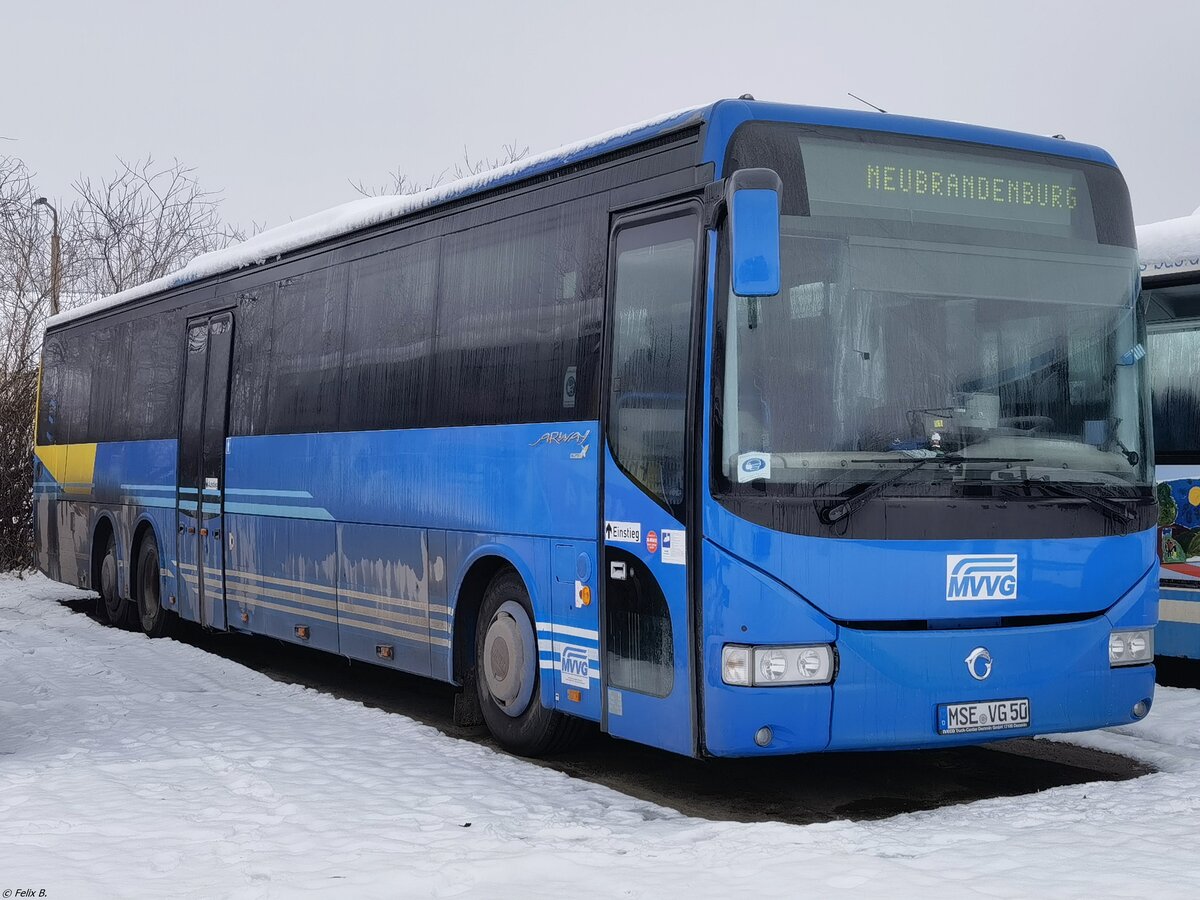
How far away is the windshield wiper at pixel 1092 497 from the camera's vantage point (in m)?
7.55

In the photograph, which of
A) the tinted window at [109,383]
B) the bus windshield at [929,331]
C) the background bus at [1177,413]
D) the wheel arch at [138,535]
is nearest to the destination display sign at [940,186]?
the bus windshield at [929,331]

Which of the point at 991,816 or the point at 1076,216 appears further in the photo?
the point at 1076,216

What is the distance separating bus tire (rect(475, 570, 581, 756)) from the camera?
29.7ft

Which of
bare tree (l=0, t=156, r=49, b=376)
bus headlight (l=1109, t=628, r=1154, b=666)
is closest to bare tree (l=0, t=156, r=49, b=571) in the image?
bare tree (l=0, t=156, r=49, b=376)

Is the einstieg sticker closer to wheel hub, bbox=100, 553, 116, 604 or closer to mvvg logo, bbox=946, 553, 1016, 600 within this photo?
mvvg logo, bbox=946, 553, 1016, 600

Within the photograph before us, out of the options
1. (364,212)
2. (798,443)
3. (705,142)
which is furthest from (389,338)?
(798,443)

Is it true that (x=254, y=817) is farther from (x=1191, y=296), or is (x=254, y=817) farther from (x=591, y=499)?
(x=1191, y=296)

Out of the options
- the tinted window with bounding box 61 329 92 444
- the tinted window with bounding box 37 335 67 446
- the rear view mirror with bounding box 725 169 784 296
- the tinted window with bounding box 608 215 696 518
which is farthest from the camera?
the tinted window with bounding box 37 335 67 446

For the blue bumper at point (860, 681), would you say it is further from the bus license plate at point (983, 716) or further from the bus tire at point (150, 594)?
the bus tire at point (150, 594)

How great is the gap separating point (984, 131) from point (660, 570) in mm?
2867

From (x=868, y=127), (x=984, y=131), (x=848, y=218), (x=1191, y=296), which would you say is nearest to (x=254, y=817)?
(x=848, y=218)

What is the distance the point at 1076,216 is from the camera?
800 centimetres

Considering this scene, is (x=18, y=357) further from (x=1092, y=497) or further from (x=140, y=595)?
(x=1092, y=497)

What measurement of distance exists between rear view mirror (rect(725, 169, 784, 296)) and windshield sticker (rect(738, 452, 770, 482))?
786mm
